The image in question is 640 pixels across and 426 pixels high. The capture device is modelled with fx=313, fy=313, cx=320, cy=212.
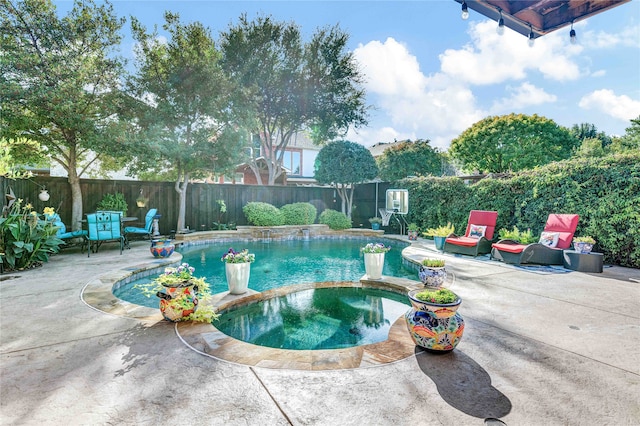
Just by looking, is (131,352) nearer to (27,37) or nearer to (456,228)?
(27,37)

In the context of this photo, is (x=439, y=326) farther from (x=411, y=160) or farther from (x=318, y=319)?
(x=411, y=160)

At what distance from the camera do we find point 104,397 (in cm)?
186

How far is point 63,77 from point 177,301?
7.09 m

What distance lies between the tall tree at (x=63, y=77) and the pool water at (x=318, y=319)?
6.69 m

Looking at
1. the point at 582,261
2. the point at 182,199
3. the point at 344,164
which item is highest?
the point at 344,164

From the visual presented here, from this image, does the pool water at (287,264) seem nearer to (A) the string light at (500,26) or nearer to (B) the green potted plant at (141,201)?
(B) the green potted plant at (141,201)

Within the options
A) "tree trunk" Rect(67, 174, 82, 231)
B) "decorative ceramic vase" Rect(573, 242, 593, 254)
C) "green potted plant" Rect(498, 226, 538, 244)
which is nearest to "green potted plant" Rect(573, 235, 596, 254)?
"decorative ceramic vase" Rect(573, 242, 593, 254)

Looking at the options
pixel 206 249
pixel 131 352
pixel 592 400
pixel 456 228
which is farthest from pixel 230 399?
pixel 456 228

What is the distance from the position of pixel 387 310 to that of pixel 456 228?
638cm

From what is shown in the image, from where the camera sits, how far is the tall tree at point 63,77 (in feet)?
22.0

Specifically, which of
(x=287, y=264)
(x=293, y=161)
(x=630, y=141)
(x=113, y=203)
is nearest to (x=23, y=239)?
(x=113, y=203)

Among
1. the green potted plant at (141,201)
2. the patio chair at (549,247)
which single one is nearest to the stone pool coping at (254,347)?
the patio chair at (549,247)

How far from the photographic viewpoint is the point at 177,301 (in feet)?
9.96

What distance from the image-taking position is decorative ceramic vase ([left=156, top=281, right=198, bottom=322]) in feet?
9.99
